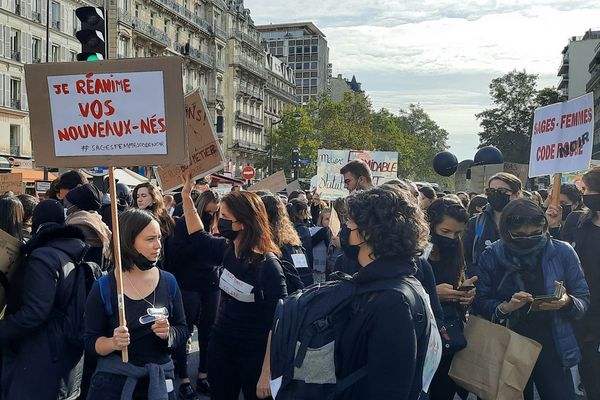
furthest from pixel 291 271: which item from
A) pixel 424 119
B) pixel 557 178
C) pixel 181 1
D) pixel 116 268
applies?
pixel 424 119

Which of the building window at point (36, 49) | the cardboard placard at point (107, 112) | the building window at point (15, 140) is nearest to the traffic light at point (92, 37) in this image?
the cardboard placard at point (107, 112)

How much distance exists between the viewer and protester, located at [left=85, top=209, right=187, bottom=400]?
3318mm

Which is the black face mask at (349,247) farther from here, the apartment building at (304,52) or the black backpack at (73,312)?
the apartment building at (304,52)

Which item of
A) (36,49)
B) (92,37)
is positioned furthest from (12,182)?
(36,49)

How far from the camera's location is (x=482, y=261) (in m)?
4.39

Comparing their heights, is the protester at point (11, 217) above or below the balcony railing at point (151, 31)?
below

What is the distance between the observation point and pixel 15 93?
3775 cm

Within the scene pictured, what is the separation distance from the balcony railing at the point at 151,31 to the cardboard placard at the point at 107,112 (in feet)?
157

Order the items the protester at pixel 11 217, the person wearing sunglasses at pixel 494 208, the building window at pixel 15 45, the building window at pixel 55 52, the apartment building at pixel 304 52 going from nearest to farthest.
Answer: the protester at pixel 11 217 < the person wearing sunglasses at pixel 494 208 < the building window at pixel 15 45 < the building window at pixel 55 52 < the apartment building at pixel 304 52

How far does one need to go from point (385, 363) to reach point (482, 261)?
7.05ft

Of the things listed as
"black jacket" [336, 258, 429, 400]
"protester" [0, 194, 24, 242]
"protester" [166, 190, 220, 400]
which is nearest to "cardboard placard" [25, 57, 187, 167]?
"protester" [0, 194, 24, 242]

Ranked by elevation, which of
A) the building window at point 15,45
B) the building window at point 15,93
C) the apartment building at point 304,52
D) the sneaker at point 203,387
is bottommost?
the sneaker at point 203,387

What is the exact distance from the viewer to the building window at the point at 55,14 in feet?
130

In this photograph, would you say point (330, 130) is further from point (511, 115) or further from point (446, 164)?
point (446, 164)
